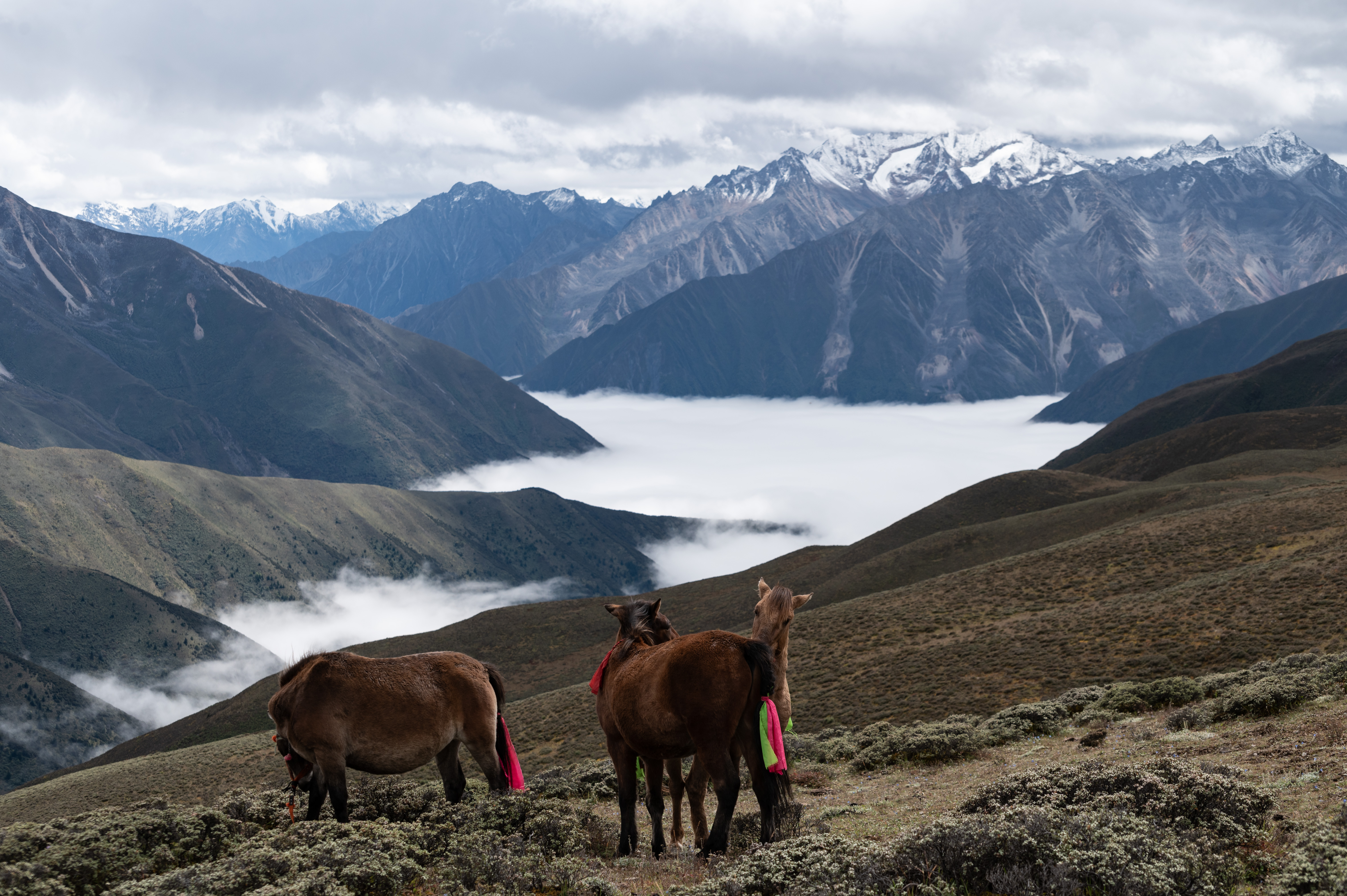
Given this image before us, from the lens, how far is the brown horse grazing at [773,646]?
41.3 ft

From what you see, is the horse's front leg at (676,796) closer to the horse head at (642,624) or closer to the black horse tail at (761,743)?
the horse head at (642,624)

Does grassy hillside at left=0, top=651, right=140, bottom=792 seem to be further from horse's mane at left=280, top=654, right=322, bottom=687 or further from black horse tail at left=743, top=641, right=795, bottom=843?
black horse tail at left=743, top=641, right=795, bottom=843

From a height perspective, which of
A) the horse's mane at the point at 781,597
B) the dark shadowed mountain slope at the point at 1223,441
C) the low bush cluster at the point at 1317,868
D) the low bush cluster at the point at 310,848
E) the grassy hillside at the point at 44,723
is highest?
the dark shadowed mountain slope at the point at 1223,441

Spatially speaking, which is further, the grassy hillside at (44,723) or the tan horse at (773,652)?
the grassy hillside at (44,723)

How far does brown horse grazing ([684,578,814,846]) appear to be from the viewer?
41.3 ft

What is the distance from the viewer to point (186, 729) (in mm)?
87812

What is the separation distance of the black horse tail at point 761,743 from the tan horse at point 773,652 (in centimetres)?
140

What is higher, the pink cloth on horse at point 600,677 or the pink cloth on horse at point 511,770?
the pink cloth on horse at point 600,677

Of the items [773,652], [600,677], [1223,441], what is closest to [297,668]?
[600,677]

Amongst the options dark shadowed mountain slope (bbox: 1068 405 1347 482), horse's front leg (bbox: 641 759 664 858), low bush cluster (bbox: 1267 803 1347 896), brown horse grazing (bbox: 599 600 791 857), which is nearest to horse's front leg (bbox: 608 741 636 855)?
horse's front leg (bbox: 641 759 664 858)

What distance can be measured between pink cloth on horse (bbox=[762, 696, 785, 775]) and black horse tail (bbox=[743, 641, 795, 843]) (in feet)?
0.20

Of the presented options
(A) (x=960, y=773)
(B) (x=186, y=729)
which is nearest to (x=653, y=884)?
(A) (x=960, y=773)

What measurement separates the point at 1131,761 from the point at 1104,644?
20.1m

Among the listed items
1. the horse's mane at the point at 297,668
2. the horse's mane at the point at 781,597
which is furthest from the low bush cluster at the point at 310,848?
the horse's mane at the point at 781,597
